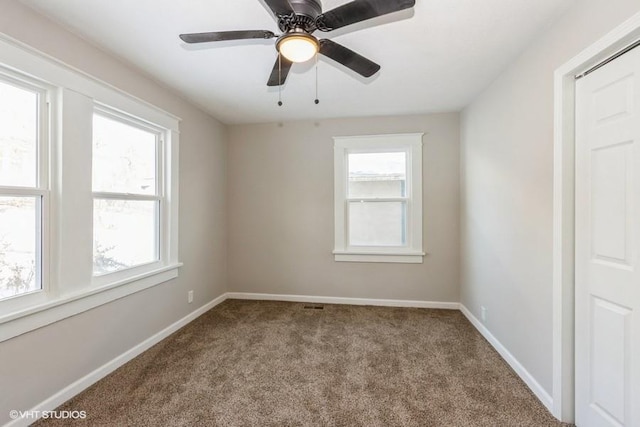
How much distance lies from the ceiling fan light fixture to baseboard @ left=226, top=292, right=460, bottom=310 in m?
3.07

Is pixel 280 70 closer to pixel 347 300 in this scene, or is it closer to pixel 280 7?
pixel 280 7

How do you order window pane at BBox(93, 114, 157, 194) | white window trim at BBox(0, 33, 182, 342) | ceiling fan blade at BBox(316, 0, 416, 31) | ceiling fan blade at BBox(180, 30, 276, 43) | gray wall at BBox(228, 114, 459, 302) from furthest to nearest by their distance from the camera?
gray wall at BBox(228, 114, 459, 302)
window pane at BBox(93, 114, 157, 194)
white window trim at BBox(0, 33, 182, 342)
ceiling fan blade at BBox(180, 30, 276, 43)
ceiling fan blade at BBox(316, 0, 416, 31)

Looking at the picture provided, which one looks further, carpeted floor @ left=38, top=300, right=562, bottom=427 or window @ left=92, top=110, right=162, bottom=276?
window @ left=92, top=110, right=162, bottom=276

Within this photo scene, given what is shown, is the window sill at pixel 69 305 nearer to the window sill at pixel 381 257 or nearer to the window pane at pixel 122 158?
the window pane at pixel 122 158

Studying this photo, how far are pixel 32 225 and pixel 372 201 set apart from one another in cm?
319

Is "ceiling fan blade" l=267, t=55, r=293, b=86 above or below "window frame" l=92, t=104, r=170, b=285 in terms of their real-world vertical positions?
above

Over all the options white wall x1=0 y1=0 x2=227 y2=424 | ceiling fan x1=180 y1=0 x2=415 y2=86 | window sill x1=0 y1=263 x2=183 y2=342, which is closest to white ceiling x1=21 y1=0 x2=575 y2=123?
white wall x1=0 y1=0 x2=227 y2=424

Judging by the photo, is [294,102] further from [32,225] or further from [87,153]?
[32,225]

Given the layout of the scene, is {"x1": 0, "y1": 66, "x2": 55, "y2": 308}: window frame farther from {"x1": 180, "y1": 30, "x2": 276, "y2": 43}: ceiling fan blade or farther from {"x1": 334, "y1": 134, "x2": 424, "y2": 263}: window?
{"x1": 334, "y1": 134, "x2": 424, "y2": 263}: window

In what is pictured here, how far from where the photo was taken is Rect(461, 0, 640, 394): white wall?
168 centimetres

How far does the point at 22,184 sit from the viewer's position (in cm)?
170

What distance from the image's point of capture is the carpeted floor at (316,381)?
1.73m

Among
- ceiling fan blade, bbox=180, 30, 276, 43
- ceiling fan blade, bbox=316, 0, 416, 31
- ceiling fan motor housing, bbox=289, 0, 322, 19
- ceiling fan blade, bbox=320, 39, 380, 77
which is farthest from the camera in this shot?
ceiling fan blade, bbox=320, 39, 380, 77

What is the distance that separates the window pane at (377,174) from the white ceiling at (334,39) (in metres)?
0.73
